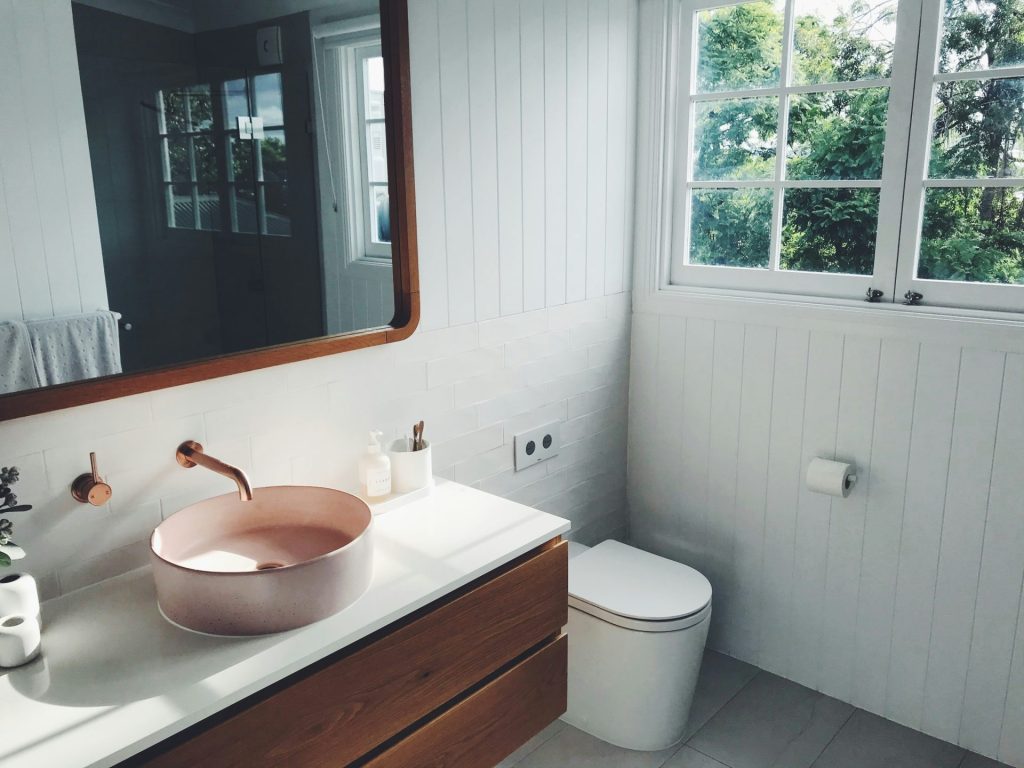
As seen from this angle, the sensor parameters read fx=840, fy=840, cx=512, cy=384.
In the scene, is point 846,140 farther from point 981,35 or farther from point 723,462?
point 723,462

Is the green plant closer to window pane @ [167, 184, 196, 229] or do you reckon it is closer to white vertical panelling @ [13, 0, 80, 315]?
white vertical panelling @ [13, 0, 80, 315]

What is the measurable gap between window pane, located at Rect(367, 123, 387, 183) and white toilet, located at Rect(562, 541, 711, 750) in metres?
1.18

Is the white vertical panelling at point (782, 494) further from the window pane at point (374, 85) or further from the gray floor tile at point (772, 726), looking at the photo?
the window pane at point (374, 85)

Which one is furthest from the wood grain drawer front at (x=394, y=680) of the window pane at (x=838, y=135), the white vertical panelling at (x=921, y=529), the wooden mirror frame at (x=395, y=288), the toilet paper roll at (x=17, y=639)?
the window pane at (x=838, y=135)

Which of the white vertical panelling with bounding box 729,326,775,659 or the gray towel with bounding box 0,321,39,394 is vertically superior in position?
the gray towel with bounding box 0,321,39,394

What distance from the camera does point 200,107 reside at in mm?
1513

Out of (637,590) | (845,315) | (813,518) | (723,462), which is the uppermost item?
(845,315)

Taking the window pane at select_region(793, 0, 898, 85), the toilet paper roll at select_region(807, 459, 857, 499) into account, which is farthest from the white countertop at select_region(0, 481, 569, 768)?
the window pane at select_region(793, 0, 898, 85)

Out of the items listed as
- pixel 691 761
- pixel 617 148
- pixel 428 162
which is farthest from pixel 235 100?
pixel 691 761

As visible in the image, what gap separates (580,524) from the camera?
2.67 metres

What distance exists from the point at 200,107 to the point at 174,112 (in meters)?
0.05

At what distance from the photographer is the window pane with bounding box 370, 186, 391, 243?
73.4 inches

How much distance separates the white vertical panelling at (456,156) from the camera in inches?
76.9

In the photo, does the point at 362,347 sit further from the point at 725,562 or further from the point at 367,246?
the point at 725,562
